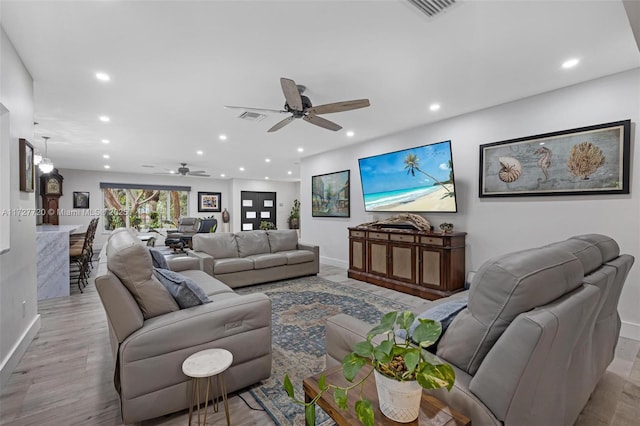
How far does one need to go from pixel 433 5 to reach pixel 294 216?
10.9m

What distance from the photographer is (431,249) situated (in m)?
4.04

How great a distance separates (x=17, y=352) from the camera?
2.33 m

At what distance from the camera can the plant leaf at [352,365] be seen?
92 centimetres

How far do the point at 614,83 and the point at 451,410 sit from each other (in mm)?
3718

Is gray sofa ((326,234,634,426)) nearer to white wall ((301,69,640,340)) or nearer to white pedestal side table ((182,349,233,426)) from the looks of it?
white pedestal side table ((182,349,233,426))

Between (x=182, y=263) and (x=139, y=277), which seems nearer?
(x=139, y=277)

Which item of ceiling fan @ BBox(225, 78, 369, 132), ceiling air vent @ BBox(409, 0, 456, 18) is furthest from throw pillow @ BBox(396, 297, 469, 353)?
ceiling fan @ BBox(225, 78, 369, 132)

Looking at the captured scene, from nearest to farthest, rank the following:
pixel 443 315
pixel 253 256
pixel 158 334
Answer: pixel 443 315 → pixel 158 334 → pixel 253 256

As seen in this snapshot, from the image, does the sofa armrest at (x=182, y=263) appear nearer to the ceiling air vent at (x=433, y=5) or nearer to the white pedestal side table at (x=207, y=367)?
the white pedestal side table at (x=207, y=367)

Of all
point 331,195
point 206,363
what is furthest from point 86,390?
point 331,195

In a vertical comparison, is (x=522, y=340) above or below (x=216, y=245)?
above

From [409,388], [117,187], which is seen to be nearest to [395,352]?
[409,388]

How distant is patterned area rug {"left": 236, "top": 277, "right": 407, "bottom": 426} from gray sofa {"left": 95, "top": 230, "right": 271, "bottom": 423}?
24 centimetres

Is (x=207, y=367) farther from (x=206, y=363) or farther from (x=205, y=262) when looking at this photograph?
(x=205, y=262)
